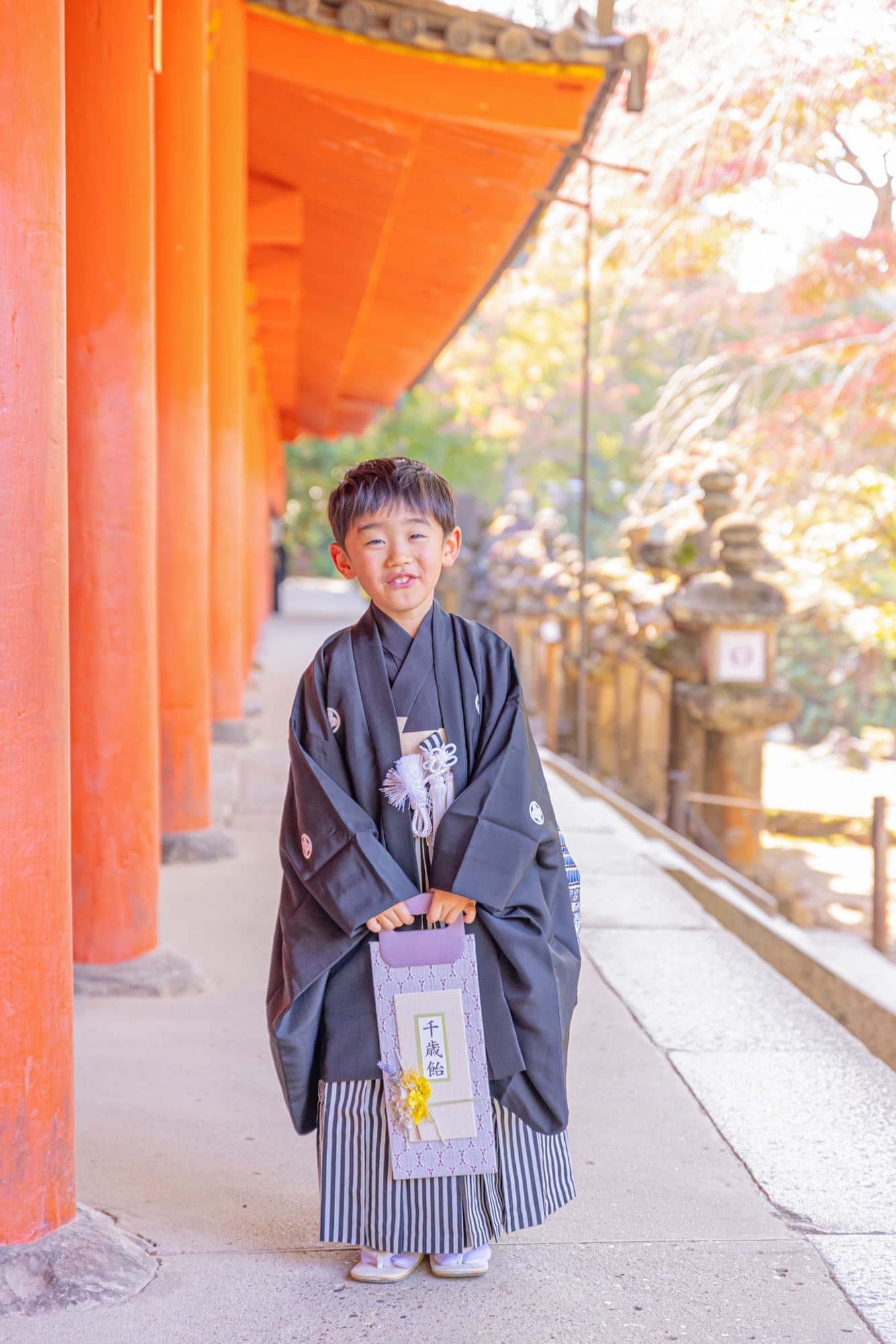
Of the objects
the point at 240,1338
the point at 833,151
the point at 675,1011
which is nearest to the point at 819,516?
the point at 833,151

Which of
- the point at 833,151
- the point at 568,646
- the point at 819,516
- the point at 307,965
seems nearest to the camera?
the point at 307,965

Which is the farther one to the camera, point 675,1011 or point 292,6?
point 292,6

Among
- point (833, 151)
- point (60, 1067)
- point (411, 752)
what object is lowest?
point (60, 1067)

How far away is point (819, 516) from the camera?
8.59 m

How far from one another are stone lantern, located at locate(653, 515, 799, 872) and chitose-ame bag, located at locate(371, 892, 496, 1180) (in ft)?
22.1

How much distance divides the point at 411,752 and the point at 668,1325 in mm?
975

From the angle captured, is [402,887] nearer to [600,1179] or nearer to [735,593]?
[600,1179]

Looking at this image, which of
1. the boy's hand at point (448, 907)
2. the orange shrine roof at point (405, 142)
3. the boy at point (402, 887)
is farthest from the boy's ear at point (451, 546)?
the orange shrine roof at point (405, 142)

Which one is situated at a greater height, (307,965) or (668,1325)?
(307,965)

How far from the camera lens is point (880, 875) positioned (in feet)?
20.7

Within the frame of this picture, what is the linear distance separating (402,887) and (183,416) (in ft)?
10.9

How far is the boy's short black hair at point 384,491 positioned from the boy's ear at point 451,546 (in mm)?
57

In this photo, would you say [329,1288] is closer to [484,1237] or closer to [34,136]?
[484,1237]

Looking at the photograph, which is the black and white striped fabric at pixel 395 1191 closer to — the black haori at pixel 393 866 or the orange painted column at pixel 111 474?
the black haori at pixel 393 866
